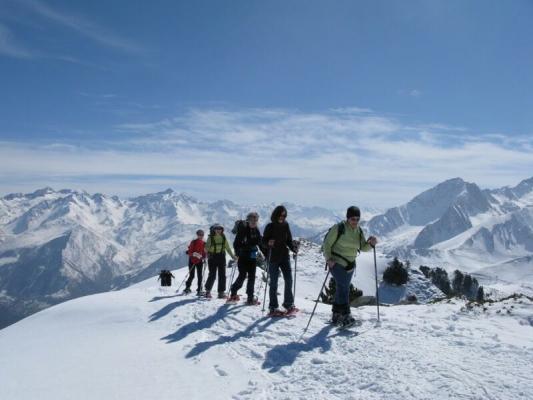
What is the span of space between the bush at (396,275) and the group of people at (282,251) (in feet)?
137

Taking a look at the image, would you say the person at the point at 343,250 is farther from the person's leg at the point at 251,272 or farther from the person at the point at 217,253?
the person at the point at 217,253

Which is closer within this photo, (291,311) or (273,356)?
(273,356)

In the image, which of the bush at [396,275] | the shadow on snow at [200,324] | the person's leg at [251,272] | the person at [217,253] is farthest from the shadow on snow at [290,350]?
the bush at [396,275]

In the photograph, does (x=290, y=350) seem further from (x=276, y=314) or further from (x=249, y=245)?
(x=249, y=245)

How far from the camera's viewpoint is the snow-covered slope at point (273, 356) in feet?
27.3

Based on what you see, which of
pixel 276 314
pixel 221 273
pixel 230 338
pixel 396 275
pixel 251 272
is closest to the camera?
pixel 230 338

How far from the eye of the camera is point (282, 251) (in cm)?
1389

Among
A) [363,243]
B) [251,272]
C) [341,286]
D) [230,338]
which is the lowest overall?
[230,338]

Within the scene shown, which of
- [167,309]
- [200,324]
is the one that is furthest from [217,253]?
[200,324]

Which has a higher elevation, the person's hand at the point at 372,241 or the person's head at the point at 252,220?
the person's head at the point at 252,220

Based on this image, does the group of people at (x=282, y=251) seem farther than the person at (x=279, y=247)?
No

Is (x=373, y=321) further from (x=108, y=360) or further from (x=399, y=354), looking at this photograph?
(x=108, y=360)

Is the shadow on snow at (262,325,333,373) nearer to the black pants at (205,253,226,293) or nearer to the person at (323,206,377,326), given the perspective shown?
the person at (323,206,377,326)

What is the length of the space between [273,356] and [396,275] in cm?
4922
